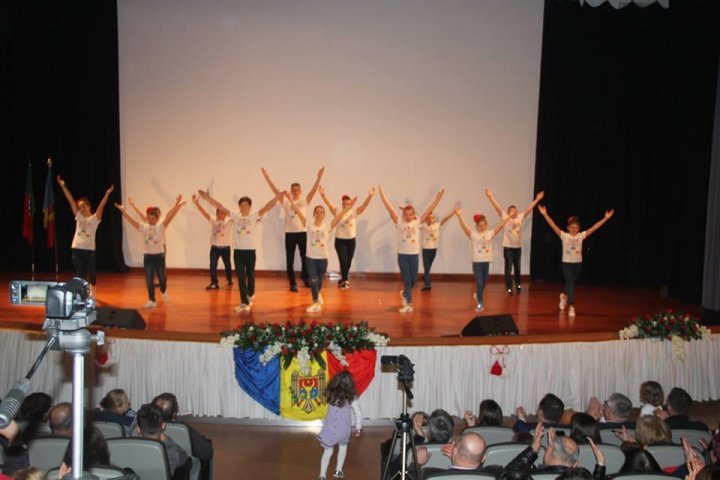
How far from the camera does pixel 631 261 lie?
47.6ft

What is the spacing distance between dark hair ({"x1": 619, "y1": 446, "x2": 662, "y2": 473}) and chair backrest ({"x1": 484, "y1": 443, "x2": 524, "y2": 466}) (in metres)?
0.62

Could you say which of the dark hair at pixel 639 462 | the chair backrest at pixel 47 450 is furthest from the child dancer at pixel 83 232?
the dark hair at pixel 639 462

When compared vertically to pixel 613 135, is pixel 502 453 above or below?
below

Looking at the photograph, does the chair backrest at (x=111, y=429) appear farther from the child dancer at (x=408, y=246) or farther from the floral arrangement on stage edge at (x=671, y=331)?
the child dancer at (x=408, y=246)

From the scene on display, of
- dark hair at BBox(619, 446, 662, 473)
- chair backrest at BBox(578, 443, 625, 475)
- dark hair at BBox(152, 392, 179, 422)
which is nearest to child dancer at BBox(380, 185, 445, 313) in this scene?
dark hair at BBox(152, 392, 179, 422)

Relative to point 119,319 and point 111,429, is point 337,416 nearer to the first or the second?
point 111,429

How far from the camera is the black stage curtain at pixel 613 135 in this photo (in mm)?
13828

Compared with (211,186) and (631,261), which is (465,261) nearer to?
(631,261)

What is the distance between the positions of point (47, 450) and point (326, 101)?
32.2ft

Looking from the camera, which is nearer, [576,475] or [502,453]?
[576,475]

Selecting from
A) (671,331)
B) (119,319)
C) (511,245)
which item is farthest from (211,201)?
(671,331)

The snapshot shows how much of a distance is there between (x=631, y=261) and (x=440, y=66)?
5.33 metres

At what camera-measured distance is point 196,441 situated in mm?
5270

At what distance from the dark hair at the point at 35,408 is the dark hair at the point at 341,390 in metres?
2.09
